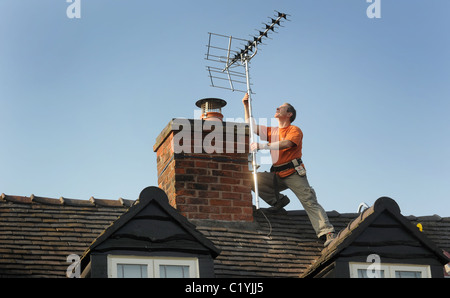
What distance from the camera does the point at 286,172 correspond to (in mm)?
13781

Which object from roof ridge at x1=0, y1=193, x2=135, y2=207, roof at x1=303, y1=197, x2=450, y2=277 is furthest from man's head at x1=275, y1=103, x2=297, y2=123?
roof at x1=303, y1=197, x2=450, y2=277

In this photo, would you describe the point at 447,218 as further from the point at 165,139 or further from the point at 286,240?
the point at 165,139

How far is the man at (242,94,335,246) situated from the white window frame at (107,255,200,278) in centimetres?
280

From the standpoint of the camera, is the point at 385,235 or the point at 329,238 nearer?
the point at 385,235

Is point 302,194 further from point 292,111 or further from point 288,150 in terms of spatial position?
point 292,111

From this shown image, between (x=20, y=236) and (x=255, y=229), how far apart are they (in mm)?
3266

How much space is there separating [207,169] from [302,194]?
1.42 meters

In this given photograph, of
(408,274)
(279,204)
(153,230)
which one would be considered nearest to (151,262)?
(153,230)

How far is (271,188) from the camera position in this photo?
1401 cm

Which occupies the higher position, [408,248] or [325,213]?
[325,213]

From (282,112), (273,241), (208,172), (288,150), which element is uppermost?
(282,112)
